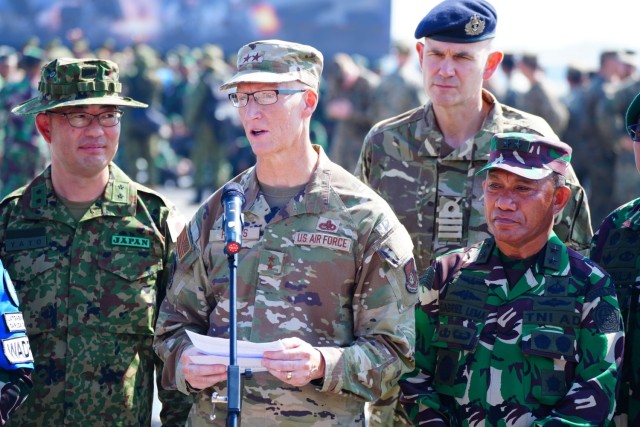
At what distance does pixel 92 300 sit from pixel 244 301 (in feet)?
→ 3.61

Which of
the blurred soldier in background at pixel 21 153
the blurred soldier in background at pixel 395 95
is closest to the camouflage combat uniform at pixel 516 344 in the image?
the blurred soldier in background at pixel 21 153

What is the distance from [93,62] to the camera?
5.39m

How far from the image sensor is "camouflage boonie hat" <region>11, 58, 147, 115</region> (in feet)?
17.1

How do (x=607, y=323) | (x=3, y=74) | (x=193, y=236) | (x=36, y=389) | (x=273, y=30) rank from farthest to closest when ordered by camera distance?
(x=273, y=30) < (x=3, y=74) < (x=36, y=389) < (x=193, y=236) < (x=607, y=323)

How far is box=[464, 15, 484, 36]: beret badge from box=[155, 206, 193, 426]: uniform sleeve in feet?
5.28

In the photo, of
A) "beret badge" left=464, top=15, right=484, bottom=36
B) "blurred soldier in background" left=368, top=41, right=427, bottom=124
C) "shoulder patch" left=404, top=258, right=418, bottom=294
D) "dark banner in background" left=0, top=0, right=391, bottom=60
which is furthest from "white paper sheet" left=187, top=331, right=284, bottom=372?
"dark banner in background" left=0, top=0, right=391, bottom=60

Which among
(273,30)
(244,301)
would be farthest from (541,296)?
(273,30)

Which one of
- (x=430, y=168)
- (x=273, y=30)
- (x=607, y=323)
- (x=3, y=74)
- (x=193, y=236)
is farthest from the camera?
(x=273, y=30)

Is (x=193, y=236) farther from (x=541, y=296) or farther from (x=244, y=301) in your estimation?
(x=541, y=296)

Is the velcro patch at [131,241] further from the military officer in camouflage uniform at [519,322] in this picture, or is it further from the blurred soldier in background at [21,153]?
the blurred soldier in background at [21,153]

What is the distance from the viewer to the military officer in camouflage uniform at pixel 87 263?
201 inches

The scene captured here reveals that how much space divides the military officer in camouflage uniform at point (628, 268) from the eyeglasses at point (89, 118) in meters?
2.19

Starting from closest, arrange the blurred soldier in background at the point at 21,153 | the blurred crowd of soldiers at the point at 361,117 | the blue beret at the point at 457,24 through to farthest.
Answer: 1. the blue beret at the point at 457,24
2. the blurred soldier in background at the point at 21,153
3. the blurred crowd of soldiers at the point at 361,117

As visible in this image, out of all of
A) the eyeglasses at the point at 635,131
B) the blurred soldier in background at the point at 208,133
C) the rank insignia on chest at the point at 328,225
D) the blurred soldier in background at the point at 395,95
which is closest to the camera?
the rank insignia on chest at the point at 328,225
